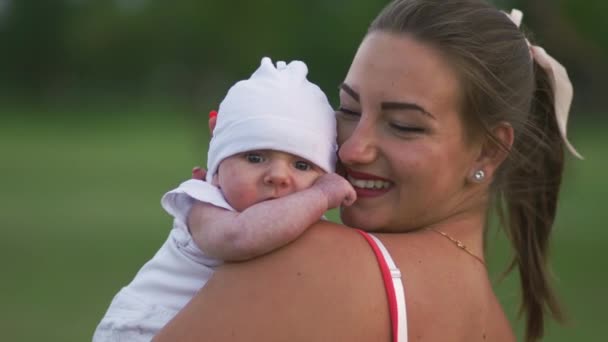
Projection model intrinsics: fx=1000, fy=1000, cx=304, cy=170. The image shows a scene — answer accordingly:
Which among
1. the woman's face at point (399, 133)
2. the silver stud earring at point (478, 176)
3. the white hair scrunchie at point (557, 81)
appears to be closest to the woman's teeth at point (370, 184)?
the woman's face at point (399, 133)

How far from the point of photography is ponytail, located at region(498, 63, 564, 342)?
3.48 m

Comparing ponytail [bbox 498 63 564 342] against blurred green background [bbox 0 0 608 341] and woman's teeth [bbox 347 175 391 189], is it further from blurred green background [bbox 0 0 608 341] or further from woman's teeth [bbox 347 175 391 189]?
woman's teeth [bbox 347 175 391 189]

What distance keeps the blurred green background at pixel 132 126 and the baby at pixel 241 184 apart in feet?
3.68

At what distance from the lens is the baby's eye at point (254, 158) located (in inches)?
111

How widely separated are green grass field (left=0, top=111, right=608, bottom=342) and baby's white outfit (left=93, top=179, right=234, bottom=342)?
135cm

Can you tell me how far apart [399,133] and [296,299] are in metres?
0.68

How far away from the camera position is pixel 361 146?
112 inches

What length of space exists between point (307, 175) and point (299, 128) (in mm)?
137

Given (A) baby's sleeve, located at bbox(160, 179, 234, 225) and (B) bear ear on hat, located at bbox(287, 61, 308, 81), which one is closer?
(A) baby's sleeve, located at bbox(160, 179, 234, 225)

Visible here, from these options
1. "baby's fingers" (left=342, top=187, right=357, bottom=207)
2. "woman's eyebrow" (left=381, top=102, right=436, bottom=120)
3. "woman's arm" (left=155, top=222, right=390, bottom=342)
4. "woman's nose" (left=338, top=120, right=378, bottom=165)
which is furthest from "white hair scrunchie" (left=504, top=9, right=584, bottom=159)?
"woman's arm" (left=155, top=222, right=390, bottom=342)

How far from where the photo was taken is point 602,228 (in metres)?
15.7

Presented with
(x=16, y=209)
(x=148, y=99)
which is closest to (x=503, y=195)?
(x=16, y=209)

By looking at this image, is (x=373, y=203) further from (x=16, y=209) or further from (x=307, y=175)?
(x=16, y=209)

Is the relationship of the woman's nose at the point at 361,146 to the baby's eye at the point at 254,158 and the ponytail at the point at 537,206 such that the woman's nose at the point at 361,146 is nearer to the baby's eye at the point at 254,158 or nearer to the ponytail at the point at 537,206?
the baby's eye at the point at 254,158
